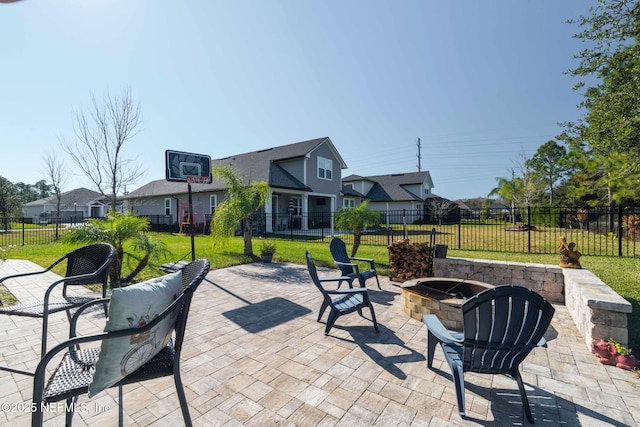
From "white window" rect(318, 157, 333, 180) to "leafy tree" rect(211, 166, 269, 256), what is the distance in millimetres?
11630

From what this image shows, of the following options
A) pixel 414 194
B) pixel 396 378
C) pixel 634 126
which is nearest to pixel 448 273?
pixel 396 378

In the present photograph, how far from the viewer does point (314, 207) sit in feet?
79.7

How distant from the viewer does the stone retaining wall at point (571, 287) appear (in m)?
3.02

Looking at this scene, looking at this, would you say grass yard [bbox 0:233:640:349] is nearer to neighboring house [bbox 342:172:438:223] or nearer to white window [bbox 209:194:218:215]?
white window [bbox 209:194:218:215]

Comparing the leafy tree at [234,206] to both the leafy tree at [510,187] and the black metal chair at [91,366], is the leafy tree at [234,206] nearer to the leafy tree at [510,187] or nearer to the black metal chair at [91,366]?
the black metal chair at [91,366]

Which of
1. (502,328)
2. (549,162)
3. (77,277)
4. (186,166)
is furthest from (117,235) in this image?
(549,162)

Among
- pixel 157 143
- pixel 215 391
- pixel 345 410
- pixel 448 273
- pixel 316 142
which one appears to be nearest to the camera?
pixel 345 410

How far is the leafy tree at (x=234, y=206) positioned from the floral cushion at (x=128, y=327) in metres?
7.18

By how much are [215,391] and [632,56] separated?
11635 mm

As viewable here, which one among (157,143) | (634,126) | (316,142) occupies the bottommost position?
(634,126)

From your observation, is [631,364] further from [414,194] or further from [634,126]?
[414,194]

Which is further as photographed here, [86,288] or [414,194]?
[414,194]

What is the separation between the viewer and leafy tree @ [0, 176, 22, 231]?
18594 millimetres

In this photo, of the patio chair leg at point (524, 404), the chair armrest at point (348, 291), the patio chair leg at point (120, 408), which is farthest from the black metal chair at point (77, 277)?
the patio chair leg at point (524, 404)
